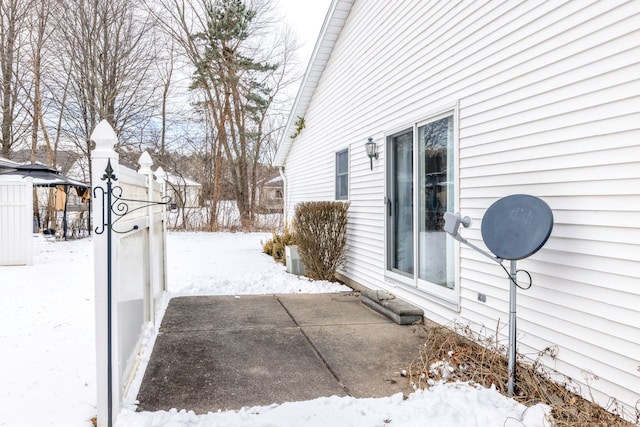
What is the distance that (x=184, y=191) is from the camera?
17859 mm

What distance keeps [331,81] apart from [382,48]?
2391 mm

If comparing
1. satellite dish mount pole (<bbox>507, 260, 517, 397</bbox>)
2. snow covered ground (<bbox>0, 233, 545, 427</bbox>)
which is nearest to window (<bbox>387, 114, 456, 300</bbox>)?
satellite dish mount pole (<bbox>507, 260, 517, 397</bbox>)

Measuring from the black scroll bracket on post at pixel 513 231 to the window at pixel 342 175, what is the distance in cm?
432

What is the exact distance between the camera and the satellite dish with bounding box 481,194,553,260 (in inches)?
102

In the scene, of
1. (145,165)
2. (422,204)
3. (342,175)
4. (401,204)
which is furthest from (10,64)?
(422,204)

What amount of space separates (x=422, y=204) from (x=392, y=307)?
1167 millimetres

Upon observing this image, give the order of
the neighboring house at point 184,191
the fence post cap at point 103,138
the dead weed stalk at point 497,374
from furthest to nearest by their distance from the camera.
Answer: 1. the neighboring house at point 184,191
2. the fence post cap at point 103,138
3. the dead weed stalk at point 497,374

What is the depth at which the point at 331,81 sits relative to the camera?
800 cm

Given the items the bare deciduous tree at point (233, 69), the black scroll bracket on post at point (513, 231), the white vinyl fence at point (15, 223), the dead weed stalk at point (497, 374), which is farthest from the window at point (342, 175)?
the bare deciduous tree at point (233, 69)

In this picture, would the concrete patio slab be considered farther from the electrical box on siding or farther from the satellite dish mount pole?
the electrical box on siding

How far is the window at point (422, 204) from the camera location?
4180 mm

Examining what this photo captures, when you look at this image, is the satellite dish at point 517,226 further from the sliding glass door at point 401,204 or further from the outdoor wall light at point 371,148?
the outdoor wall light at point 371,148

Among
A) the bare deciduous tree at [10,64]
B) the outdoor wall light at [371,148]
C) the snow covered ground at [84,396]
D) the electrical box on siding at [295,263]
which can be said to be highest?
the bare deciduous tree at [10,64]

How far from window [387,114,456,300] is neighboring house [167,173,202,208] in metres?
13.6
